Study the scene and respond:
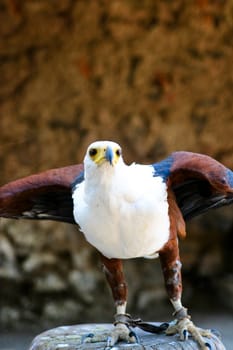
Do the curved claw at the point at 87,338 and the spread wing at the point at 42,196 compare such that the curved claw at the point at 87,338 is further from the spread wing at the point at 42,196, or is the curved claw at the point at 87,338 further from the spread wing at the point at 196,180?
the spread wing at the point at 196,180

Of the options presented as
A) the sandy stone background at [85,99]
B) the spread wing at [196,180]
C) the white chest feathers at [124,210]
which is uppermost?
the sandy stone background at [85,99]

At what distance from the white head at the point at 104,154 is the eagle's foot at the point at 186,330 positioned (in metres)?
0.49

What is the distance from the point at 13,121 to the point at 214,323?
136 centimetres

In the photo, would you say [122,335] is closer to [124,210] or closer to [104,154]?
[124,210]

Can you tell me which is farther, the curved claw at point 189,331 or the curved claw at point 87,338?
the curved claw at point 87,338

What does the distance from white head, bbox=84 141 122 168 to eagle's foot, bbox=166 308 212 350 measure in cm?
49

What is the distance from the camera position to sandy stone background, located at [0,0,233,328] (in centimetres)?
318

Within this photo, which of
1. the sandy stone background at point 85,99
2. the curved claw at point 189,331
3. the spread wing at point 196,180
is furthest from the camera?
the sandy stone background at point 85,99

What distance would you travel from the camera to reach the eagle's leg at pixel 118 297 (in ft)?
5.93

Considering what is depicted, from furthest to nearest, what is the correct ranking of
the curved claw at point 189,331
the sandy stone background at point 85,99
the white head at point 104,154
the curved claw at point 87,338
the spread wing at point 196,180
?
the sandy stone background at point 85,99 < the curved claw at point 87,338 < the curved claw at point 189,331 < the spread wing at point 196,180 < the white head at point 104,154

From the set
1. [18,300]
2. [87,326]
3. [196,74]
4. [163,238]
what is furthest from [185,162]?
[18,300]

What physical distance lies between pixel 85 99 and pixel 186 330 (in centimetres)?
167

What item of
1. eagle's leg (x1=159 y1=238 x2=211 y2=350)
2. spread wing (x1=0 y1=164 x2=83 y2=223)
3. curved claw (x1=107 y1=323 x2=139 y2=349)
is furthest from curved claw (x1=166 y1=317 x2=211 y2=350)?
spread wing (x1=0 y1=164 x2=83 y2=223)

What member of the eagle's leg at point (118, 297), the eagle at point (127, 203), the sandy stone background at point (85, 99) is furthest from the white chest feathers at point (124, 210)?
the sandy stone background at point (85, 99)
